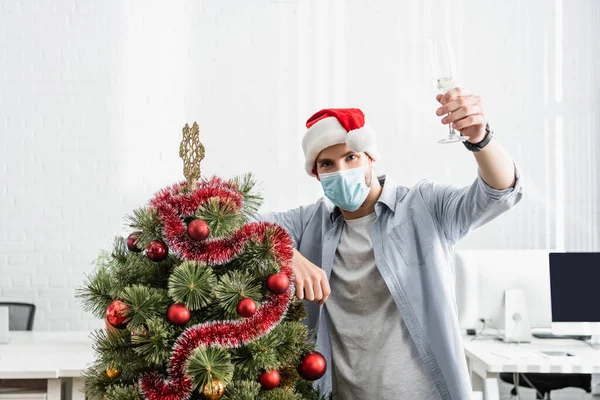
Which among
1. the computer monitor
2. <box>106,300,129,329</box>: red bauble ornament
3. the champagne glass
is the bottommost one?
the computer monitor

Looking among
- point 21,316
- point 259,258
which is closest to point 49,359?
point 259,258

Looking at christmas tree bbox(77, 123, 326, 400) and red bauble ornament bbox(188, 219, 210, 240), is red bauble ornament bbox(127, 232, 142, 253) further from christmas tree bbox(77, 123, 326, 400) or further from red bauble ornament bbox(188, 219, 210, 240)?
red bauble ornament bbox(188, 219, 210, 240)

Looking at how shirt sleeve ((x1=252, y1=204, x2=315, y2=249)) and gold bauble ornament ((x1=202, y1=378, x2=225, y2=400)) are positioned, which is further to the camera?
shirt sleeve ((x1=252, y1=204, x2=315, y2=249))

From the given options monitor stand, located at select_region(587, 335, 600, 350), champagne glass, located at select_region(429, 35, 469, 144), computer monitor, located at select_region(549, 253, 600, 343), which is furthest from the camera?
monitor stand, located at select_region(587, 335, 600, 350)

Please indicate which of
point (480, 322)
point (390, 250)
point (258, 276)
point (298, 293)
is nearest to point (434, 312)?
point (390, 250)

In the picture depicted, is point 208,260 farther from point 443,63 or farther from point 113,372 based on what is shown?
point 443,63

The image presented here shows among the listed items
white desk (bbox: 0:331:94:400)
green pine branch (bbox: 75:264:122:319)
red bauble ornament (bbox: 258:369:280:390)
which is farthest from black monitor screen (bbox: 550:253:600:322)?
green pine branch (bbox: 75:264:122:319)

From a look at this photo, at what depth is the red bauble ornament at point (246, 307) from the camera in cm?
102

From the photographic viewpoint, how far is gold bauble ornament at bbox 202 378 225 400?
3.23ft

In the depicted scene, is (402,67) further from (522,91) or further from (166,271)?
(166,271)

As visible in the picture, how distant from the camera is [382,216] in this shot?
5.06ft

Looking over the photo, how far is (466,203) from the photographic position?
1.42 m

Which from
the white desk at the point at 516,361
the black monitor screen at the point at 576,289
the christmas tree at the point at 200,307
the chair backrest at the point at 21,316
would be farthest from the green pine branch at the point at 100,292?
the chair backrest at the point at 21,316

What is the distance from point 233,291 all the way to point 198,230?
0.38 ft
